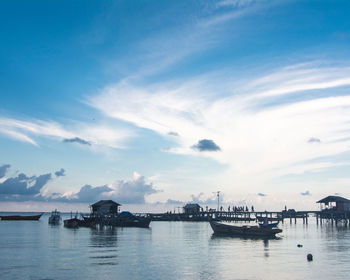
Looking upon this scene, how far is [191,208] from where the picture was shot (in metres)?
138

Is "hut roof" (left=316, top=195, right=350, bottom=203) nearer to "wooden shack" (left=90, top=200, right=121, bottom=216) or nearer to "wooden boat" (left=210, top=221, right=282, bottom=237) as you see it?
"wooden boat" (left=210, top=221, right=282, bottom=237)

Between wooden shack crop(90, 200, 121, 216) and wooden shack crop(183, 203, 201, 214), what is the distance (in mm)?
39489

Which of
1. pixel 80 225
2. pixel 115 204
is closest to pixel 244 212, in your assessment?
pixel 115 204

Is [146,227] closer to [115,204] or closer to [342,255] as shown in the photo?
[115,204]

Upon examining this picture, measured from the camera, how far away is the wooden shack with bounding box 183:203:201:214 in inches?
5374

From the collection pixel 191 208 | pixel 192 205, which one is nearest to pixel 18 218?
pixel 191 208

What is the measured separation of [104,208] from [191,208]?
42443mm

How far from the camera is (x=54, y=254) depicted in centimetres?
3869

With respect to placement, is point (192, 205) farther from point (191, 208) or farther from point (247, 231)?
point (247, 231)

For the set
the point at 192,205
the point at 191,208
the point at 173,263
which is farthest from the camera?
the point at 192,205

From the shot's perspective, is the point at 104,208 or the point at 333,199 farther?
the point at 104,208

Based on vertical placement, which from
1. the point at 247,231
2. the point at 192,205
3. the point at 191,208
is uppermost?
the point at 192,205

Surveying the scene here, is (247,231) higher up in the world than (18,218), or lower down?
higher up

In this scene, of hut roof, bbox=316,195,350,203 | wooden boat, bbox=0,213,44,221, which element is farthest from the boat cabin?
wooden boat, bbox=0,213,44,221
